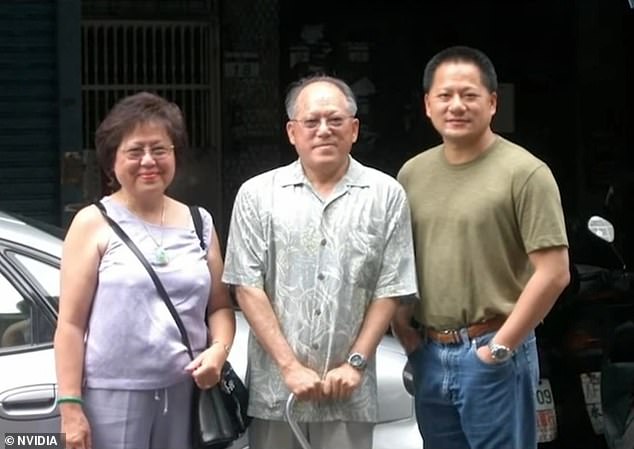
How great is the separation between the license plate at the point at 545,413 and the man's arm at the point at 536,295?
6.51 feet

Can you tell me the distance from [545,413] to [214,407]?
7.84 feet

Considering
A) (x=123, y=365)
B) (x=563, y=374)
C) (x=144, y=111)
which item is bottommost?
(x=563, y=374)

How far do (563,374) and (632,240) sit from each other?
2.63 ft

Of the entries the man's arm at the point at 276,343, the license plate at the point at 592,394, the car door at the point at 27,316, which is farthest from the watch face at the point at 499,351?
the license plate at the point at 592,394

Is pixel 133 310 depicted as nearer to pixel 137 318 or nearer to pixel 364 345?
pixel 137 318

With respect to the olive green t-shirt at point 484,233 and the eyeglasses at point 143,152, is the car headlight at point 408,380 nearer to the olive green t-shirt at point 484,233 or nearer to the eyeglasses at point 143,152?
the olive green t-shirt at point 484,233

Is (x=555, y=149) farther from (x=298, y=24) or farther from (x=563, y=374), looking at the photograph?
(x=563, y=374)

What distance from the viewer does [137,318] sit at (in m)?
4.13

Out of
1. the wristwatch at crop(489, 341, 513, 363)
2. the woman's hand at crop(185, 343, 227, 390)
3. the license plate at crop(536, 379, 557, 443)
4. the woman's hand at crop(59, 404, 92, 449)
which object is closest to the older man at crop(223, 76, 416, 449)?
the woman's hand at crop(185, 343, 227, 390)

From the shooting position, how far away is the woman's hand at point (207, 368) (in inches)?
164

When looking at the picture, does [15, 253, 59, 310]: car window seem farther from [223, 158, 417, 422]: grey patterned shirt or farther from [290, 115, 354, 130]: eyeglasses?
[290, 115, 354, 130]: eyeglasses

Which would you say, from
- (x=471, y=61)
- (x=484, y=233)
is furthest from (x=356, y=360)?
(x=471, y=61)

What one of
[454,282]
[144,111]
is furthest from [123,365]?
[454,282]

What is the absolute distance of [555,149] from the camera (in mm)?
11453
